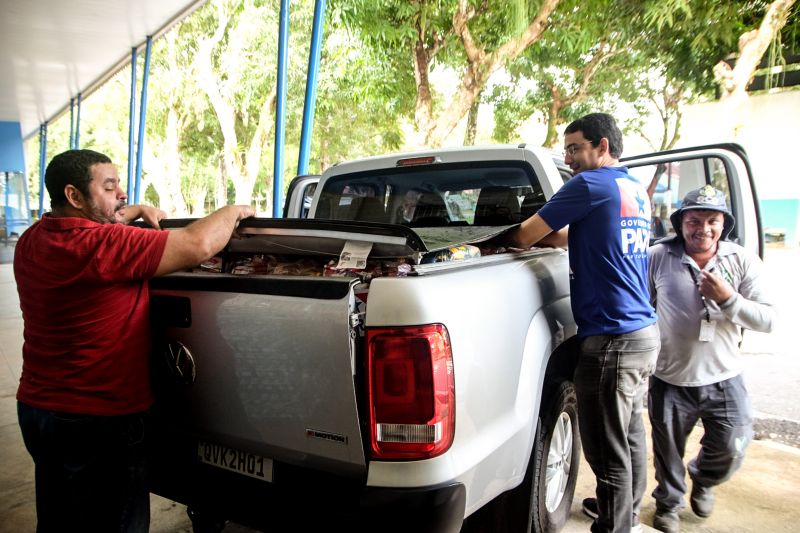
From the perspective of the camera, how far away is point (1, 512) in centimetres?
293

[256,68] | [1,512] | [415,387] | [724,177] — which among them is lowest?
[1,512]

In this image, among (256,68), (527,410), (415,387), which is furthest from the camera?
(256,68)

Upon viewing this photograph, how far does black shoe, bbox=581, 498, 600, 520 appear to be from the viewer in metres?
2.90

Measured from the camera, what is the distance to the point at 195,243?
6.15 ft

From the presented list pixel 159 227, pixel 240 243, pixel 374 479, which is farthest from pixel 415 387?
pixel 159 227

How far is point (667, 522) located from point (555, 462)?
85 cm

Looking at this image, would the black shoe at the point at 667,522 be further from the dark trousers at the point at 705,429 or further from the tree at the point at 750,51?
the tree at the point at 750,51

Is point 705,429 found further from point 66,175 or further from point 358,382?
point 66,175

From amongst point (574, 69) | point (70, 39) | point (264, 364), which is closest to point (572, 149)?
point (264, 364)

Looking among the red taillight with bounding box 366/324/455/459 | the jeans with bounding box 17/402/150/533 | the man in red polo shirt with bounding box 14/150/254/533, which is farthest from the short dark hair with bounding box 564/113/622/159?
the jeans with bounding box 17/402/150/533

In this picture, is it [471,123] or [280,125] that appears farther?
[471,123]

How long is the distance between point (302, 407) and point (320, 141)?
20882 millimetres

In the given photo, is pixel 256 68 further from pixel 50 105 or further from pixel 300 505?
pixel 300 505

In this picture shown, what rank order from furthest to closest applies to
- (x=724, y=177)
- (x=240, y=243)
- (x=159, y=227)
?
(x=724, y=177), (x=159, y=227), (x=240, y=243)
